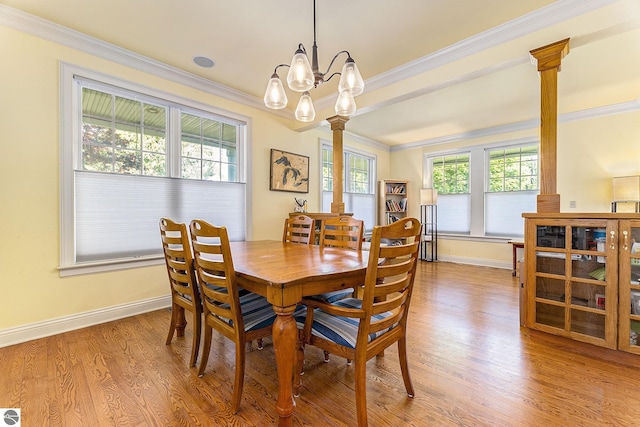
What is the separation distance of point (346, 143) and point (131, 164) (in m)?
3.69

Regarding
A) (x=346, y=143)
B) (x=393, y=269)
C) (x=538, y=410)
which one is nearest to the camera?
(x=393, y=269)

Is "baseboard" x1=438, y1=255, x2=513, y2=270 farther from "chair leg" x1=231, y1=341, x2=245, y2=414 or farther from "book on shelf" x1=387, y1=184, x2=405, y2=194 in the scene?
"chair leg" x1=231, y1=341, x2=245, y2=414

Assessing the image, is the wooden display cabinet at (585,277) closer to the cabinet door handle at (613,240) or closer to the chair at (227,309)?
the cabinet door handle at (613,240)

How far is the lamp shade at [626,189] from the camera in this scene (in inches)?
138

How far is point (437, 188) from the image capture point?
584 centimetres

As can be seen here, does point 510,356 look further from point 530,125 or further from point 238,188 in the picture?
point 530,125

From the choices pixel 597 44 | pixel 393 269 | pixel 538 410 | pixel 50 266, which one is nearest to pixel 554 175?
pixel 597 44

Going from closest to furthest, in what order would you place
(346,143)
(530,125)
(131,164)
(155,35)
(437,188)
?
(155,35)
(131,164)
(530,125)
(346,143)
(437,188)

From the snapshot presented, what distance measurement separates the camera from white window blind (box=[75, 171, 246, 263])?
2522 millimetres

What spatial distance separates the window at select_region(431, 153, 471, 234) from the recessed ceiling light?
4.72 meters

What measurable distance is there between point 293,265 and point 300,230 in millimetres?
1194

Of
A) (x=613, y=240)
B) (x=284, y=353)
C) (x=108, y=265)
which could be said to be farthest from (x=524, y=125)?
(x=108, y=265)

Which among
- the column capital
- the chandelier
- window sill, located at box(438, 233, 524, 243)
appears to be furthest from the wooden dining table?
window sill, located at box(438, 233, 524, 243)

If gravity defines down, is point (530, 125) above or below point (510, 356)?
above
